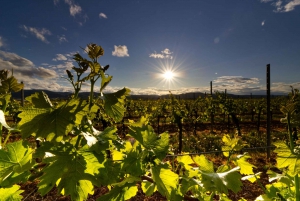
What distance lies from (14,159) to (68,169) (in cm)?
30

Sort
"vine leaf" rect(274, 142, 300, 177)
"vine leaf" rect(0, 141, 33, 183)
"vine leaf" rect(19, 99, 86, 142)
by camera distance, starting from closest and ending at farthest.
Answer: "vine leaf" rect(19, 99, 86, 142), "vine leaf" rect(0, 141, 33, 183), "vine leaf" rect(274, 142, 300, 177)

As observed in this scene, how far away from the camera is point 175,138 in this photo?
13.6 m

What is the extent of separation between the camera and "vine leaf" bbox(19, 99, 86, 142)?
811mm

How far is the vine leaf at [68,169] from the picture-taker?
0.84 meters

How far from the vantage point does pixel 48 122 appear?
0.82 metres

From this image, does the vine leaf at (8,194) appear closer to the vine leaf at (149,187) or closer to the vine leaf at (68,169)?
the vine leaf at (68,169)

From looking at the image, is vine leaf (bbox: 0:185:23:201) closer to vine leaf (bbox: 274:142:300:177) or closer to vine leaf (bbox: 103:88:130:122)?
vine leaf (bbox: 103:88:130:122)

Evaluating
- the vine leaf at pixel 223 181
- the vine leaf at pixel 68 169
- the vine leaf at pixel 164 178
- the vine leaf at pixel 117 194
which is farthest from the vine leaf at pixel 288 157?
the vine leaf at pixel 68 169

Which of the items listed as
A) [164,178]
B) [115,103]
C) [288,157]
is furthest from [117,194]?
[288,157]

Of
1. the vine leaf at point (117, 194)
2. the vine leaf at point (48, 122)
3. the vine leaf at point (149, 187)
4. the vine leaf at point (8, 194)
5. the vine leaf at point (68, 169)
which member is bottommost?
the vine leaf at point (149, 187)

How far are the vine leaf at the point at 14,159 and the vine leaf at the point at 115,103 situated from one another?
1.31 ft

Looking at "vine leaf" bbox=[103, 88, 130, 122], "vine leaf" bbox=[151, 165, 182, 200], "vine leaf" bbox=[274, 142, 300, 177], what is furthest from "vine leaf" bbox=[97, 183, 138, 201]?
"vine leaf" bbox=[274, 142, 300, 177]

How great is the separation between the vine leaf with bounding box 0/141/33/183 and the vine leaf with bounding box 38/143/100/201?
129 mm

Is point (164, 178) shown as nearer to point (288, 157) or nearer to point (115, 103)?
point (115, 103)
